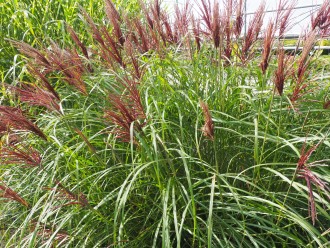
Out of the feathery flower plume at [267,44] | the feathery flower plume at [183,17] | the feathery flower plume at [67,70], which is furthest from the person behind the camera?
the feathery flower plume at [183,17]

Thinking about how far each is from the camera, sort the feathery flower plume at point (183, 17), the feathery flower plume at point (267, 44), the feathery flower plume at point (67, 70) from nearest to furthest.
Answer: the feathery flower plume at point (267, 44) < the feathery flower plume at point (67, 70) < the feathery flower plume at point (183, 17)

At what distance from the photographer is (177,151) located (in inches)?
78.4

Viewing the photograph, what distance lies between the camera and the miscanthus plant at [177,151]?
1760mm

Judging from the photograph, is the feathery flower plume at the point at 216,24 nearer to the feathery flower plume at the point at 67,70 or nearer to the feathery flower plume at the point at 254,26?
the feathery flower plume at the point at 254,26

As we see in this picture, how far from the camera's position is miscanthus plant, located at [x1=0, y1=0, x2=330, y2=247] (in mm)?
1760

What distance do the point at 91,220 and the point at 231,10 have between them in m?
1.06

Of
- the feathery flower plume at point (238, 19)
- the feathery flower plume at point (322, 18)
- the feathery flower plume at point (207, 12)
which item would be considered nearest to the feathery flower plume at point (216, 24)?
the feathery flower plume at point (207, 12)

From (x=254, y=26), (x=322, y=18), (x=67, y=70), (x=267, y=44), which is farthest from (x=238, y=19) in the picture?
(x=67, y=70)

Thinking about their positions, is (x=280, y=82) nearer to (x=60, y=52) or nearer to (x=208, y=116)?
(x=208, y=116)

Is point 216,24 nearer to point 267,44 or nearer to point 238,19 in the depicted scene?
point 267,44

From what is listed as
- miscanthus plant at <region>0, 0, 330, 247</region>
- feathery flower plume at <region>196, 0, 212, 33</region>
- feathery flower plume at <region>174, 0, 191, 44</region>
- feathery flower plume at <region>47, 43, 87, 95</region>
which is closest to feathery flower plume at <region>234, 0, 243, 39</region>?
miscanthus plant at <region>0, 0, 330, 247</region>

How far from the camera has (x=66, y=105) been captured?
2.86 meters

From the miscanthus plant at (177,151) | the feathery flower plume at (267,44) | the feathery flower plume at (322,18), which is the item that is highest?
the feathery flower plume at (267,44)

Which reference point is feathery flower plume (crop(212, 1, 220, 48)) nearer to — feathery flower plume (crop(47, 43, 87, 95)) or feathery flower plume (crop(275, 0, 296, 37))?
feathery flower plume (crop(275, 0, 296, 37))
